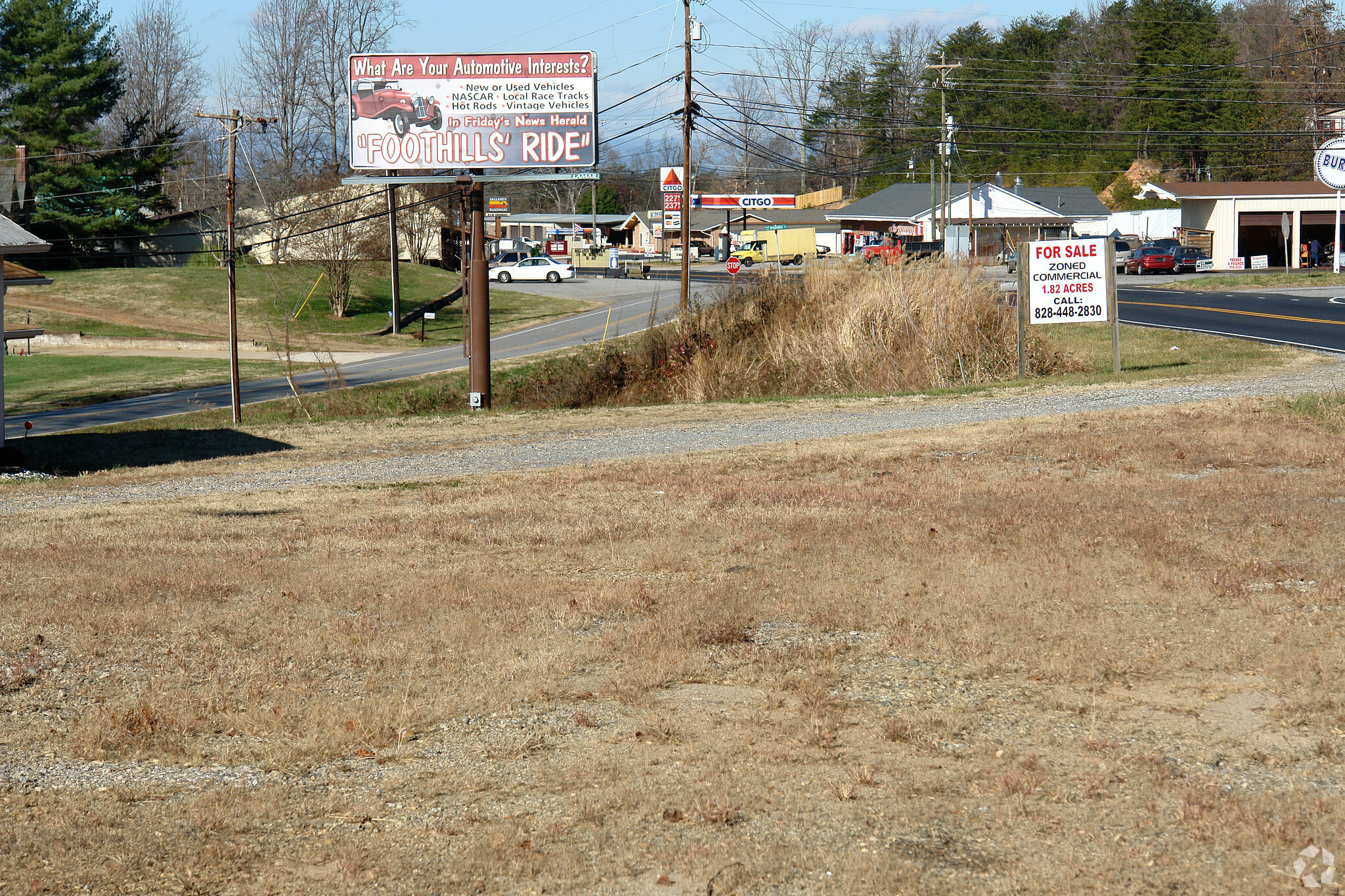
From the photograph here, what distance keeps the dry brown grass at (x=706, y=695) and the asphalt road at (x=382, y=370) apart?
1818 centimetres

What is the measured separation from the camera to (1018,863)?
163 inches

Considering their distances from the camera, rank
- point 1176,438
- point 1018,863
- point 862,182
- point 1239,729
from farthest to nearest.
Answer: point 862,182
point 1176,438
point 1239,729
point 1018,863

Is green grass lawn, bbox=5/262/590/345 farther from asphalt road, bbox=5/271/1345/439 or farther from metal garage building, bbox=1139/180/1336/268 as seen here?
metal garage building, bbox=1139/180/1336/268

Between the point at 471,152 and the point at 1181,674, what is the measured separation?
2377 cm

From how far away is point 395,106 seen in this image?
2752 cm

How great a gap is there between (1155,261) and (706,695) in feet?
196

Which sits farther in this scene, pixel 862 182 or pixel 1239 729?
pixel 862 182

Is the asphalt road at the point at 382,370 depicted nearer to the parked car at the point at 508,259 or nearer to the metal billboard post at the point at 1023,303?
the metal billboard post at the point at 1023,303

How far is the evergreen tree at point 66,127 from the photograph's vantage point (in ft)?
198

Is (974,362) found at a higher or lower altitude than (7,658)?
higher

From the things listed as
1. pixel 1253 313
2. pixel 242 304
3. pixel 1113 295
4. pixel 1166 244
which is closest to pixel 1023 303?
pixel 1113 295

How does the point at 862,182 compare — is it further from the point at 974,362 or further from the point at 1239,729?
the point at 1239,729

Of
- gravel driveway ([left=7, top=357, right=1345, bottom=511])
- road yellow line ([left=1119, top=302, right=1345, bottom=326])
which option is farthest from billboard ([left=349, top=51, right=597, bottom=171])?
road yellow line ([left=1119, top=302, right=1345, bottom=326])

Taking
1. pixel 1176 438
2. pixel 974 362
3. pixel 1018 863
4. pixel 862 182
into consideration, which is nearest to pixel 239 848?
pixel 1018 863
